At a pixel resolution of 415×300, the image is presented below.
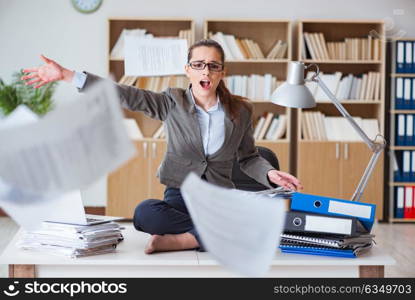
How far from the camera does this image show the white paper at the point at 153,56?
5.59 m

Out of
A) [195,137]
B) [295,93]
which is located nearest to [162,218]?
[195,137]

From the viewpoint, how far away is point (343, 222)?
7.51 feet

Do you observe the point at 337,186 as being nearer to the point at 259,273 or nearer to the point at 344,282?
the point at 344,282

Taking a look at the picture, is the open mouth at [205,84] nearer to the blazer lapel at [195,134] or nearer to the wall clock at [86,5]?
the blazer lapel at [195,134]

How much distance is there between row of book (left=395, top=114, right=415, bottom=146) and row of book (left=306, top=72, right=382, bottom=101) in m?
0.28

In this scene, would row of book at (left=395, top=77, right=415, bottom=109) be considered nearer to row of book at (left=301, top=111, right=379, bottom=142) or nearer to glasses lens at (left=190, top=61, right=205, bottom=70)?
row of book at (left=301, top=111, right=379, bottom=142)

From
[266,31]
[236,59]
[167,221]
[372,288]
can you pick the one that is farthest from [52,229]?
[266,31]

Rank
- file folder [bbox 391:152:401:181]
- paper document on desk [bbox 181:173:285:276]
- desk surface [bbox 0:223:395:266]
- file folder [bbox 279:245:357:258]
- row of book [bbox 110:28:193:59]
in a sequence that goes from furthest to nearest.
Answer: file folder [bbox 391:152:401:181] < row of book [bbox 110:28:193:59] < file folder [bbox 279:245:357:258] < desk surface [bbox 0:223:395:266] < paper document on desk [bbox 181:173:285:276]

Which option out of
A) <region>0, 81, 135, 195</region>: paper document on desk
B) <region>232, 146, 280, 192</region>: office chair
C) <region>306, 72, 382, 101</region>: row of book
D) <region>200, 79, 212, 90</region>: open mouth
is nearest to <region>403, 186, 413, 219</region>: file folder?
<region>306, 72, 382, 101</region>: row of book

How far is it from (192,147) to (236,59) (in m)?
3.41

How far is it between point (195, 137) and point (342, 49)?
3.74m

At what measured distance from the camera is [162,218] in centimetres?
254

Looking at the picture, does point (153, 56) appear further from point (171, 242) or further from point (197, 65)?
point (171, 242)

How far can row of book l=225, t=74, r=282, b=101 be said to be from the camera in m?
5.94
